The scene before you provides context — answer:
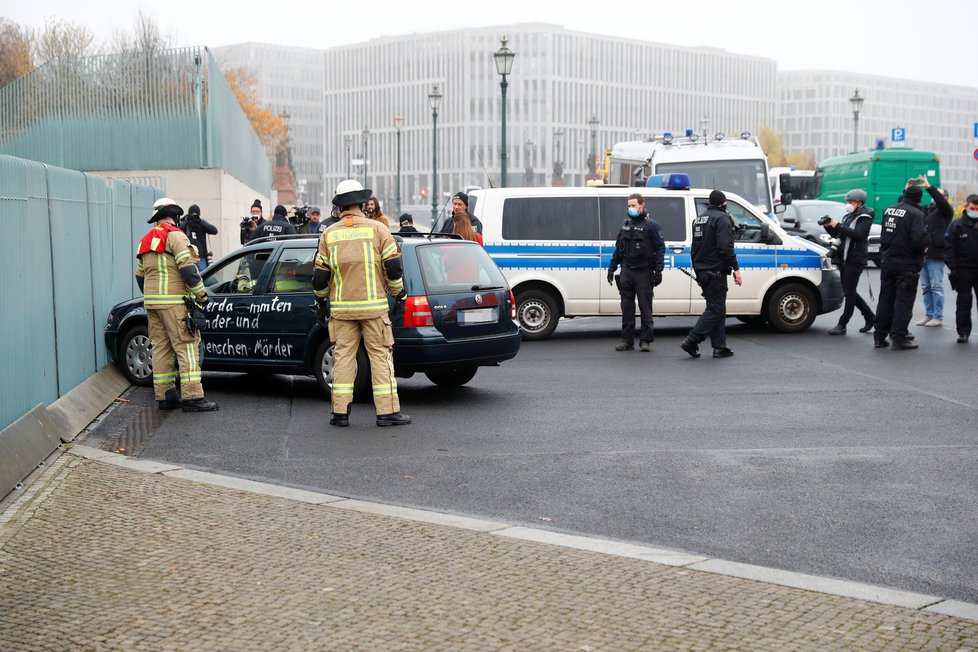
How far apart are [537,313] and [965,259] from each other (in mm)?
5505

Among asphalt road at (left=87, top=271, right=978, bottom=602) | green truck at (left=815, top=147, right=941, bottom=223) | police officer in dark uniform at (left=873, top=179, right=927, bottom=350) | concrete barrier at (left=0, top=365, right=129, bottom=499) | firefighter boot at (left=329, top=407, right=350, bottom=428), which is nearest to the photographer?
asphalt road at (left=87, top=271, right=978, bottom=602)

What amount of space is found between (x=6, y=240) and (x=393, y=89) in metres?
147

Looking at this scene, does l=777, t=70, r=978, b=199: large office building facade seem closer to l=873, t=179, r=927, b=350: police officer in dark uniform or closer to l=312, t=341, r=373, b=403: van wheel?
l=873, t=179, r=927, b=350: police officer in dark uniform

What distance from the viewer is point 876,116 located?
173750mm

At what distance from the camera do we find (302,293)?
11.4m

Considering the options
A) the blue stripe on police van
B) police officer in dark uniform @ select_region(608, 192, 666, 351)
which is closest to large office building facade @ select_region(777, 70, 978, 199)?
the blue stripe on police van

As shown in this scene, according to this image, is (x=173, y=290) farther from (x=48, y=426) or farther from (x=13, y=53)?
(x=13, y=53)

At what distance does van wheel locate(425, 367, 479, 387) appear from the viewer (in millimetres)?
12180

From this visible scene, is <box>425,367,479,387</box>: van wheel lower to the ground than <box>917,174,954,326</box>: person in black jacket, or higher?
lower

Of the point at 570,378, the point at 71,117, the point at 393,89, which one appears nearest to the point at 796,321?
the point at 570,378

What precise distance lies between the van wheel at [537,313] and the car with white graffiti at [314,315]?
476 centimetres

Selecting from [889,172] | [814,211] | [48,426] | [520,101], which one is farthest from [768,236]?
[520,101]

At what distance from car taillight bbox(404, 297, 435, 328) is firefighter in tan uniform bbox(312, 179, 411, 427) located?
1.12 metres

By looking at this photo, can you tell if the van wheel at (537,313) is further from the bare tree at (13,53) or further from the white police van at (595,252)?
the bare tree at (13,53)
